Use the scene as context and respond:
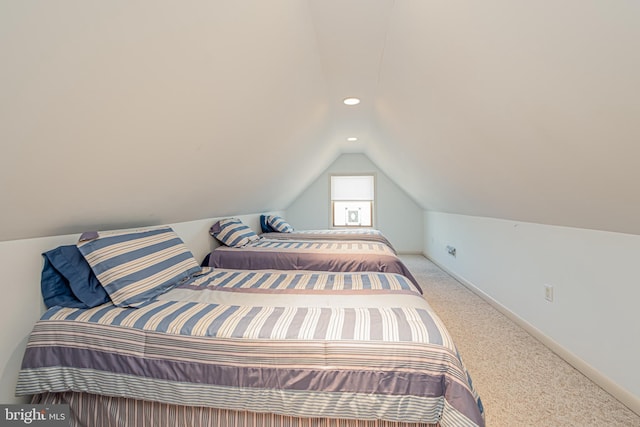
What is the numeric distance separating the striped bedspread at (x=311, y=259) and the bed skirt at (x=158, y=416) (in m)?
1.48

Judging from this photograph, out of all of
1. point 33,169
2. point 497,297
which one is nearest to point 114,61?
point 33,169

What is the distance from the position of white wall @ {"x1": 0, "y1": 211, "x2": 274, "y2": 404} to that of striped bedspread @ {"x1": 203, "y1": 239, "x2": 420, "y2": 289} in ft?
4.48

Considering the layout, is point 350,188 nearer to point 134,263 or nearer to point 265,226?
point 265,226

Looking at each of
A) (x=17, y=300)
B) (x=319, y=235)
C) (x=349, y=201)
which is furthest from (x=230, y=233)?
(x=349, y=201)

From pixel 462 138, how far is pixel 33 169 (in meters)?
2.43

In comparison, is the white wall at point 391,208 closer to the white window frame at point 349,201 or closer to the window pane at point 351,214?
the white window frame at point 349,201

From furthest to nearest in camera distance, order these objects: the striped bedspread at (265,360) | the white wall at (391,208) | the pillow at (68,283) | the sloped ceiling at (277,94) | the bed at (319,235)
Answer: the white wall at (391,208), the bed at (319,235), the pillow at (68,283), the striped bedspread at (265,360), the sloped ceiling at (277,94)

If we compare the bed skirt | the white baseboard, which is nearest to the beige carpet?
the white baseboard

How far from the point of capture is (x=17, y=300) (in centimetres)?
130

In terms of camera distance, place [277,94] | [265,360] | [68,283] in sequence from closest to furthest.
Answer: [265,360] → [68,283] → [277,94]

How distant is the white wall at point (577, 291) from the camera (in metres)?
1.57

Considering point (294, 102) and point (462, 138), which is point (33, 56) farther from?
point (462, 138)

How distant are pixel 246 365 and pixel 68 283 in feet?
3.55

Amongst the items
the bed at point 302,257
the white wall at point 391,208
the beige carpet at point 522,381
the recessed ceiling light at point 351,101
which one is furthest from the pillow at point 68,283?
the white wall at point 391,208
